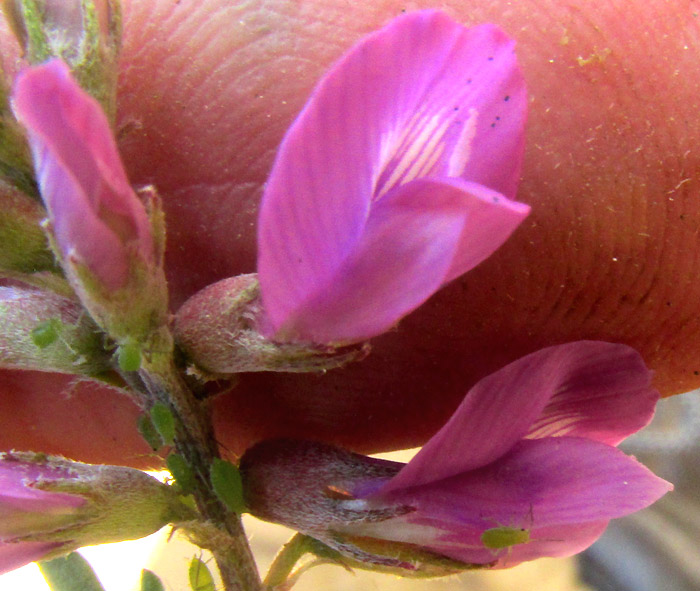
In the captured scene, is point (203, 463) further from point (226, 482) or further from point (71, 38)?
point (71, 38)

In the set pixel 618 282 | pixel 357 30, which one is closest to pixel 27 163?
pixel 357 30

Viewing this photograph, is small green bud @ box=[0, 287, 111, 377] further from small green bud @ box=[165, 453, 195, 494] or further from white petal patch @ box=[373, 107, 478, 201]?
white petal patch @ box=[373, 107, 478, 201]

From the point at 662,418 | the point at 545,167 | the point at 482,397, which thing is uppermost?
the point at 545,167

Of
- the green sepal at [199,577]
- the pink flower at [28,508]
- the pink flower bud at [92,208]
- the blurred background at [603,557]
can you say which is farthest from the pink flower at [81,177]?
the blurred background at [603,557]

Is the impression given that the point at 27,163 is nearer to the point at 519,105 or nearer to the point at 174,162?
the point at 174,162

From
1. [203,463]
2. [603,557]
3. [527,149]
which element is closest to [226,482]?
[203,463]

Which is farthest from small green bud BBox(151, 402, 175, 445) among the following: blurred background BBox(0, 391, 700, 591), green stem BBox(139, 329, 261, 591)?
blurred background BBox(0, 391, 700, 591)

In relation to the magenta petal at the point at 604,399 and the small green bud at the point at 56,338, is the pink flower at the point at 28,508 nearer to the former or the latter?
the small green bud at the point at 56,338
